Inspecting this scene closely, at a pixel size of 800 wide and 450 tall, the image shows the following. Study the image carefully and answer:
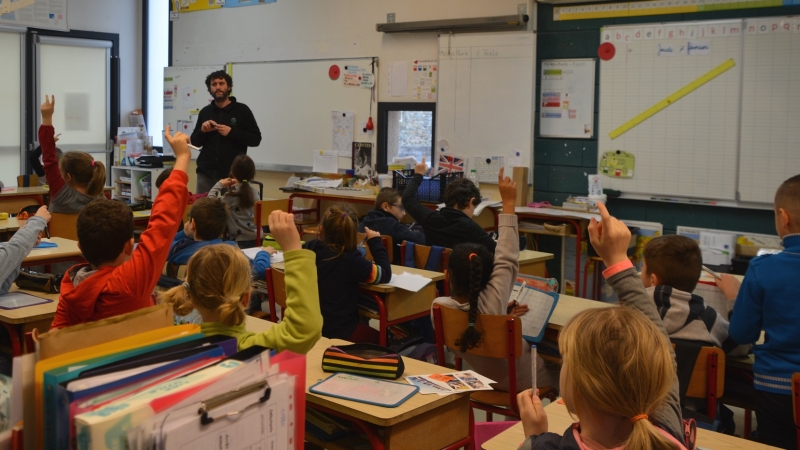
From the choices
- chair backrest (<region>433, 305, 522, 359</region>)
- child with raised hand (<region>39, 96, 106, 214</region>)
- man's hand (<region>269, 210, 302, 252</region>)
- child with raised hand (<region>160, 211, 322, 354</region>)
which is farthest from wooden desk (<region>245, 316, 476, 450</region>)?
child with raised hand (<region>39, 96, 106, 214</region>)

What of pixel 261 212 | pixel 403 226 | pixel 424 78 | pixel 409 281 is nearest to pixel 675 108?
pixel 424 78

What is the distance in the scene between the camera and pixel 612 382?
127cm

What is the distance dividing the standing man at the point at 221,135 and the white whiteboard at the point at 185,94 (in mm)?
2302

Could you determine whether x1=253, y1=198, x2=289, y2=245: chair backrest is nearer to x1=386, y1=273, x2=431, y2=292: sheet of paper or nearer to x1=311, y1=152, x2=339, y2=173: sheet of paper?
x1=311, y1=152, x2=339, y2=173: sheet of paper

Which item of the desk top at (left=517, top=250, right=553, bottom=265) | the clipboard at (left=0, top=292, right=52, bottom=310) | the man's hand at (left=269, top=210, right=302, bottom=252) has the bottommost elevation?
the clipboard at (left=0, top=292, right=52, bottom=310)

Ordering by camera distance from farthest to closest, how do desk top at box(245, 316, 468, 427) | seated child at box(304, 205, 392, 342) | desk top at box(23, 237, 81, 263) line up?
desk top at box(23, 237, 81, 263)
seated child at box(304, 205, 392, 342)
desk top at box(245, 316, 468, 427)

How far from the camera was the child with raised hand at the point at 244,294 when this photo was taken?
1806mm

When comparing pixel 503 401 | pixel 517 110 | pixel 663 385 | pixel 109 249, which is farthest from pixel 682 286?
pixel 517 110

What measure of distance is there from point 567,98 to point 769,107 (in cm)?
151

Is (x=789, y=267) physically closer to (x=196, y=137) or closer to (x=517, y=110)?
(x=517, y=110)

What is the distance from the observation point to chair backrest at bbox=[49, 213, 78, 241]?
473 centimetres

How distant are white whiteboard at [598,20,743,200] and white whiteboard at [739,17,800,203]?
0.08m

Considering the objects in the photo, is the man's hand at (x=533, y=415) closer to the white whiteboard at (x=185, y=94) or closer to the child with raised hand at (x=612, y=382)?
the child with raised hand at (x=612, y=382)

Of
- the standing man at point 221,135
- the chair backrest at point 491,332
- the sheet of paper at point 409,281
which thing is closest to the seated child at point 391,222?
the sheet of paper at point 409,281
